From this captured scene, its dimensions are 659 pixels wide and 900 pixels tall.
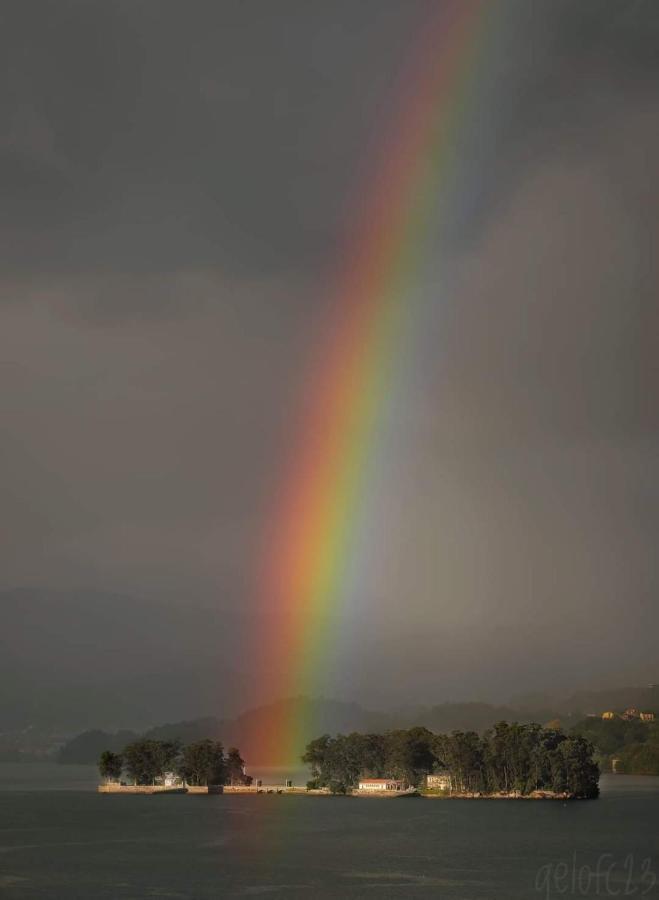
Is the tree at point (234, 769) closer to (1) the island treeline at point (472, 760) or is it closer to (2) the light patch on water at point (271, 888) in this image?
(1) the island treeline at point (472, 760)

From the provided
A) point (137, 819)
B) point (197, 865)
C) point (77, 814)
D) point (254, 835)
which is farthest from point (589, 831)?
point (77, 814)

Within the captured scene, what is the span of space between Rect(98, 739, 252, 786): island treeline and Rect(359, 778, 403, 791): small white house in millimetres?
22688

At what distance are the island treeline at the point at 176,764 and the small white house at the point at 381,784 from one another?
74.4ft

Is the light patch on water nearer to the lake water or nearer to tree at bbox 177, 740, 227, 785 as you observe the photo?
the lake water

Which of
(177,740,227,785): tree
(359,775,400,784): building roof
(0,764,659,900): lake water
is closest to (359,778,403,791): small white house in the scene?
(359,775,400,784): building roof

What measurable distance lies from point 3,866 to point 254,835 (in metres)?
25.3

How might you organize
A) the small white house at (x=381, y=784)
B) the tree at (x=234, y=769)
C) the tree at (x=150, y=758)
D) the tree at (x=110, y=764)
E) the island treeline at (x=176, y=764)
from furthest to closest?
1. the tree at (x=234, y=769)
2. the tree at (x=150, y=758)
3. the island treeline at (x=176, y=764)
4. the tree at (x=110, y=764)
5. the small white house at (x=381, y=784)

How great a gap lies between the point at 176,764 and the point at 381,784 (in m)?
35.2

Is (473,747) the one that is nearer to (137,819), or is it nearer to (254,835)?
(137,819)

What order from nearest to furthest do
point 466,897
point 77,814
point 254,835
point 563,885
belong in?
point 466,897 < point 563,885 < point 254,835 < point 77,814

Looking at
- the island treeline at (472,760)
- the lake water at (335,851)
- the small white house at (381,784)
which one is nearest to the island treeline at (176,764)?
the island treeline at (472,760)

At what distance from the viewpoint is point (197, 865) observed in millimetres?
77875

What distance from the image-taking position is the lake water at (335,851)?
6725 cm

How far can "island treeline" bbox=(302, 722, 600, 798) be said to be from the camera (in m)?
147
